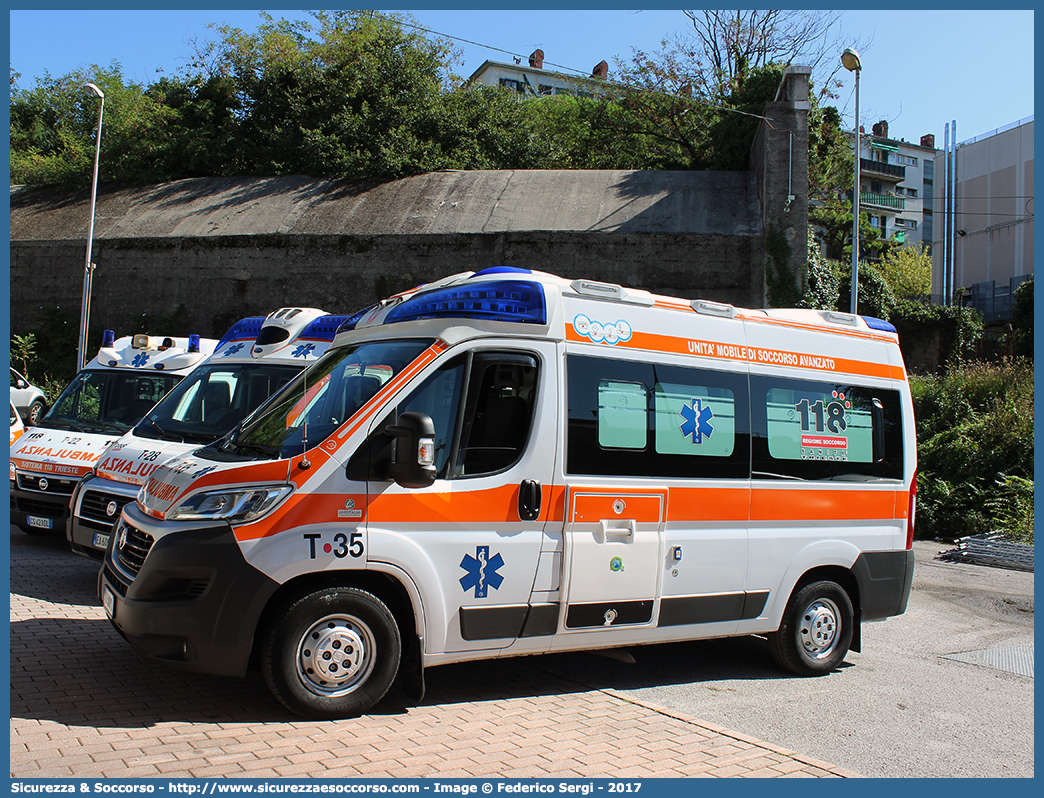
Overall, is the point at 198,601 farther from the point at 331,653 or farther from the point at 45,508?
the point at 45,508

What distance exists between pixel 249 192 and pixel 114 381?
18.8 metres

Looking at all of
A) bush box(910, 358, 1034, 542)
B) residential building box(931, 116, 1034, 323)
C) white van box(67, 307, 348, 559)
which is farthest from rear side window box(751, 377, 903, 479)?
residential building box(931, 116, 1034, 323)

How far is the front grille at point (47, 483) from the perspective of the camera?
873cm

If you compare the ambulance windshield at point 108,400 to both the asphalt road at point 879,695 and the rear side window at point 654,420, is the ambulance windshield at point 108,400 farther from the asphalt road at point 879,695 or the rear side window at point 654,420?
the rear side window at point 654,420

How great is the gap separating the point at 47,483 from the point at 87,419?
1116mm

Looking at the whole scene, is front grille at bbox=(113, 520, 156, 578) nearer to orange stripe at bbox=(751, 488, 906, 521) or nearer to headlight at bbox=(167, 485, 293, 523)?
headlight at bbox=(167, 485, 293, 523)

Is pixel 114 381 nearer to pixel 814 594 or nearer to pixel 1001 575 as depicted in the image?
pixel 814 594

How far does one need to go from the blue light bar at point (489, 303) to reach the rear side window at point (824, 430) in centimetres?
193

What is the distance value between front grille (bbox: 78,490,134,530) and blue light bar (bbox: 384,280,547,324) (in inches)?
139

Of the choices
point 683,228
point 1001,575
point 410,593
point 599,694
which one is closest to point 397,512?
point 410,593

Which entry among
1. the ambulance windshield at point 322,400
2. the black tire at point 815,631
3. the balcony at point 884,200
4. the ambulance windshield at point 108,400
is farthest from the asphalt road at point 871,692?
the balcony at point 884,200

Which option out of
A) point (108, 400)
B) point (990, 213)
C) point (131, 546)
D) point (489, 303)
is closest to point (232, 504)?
point (131, 546)

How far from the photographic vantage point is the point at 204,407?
8539 mm

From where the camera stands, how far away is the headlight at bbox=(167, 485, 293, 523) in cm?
455
